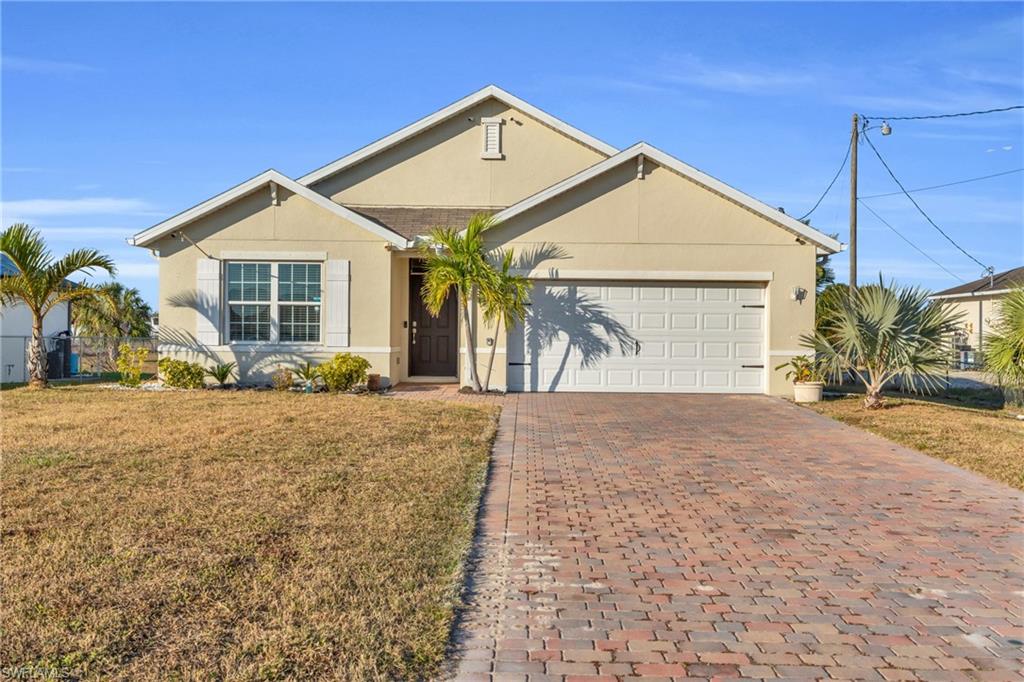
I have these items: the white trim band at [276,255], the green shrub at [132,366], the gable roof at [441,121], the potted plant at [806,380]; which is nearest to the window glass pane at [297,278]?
the white trim band at [276,255]

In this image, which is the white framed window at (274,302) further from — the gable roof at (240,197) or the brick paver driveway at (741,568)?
the brick paver driveway at (741,568)

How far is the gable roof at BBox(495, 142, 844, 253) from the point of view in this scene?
15.2 meters

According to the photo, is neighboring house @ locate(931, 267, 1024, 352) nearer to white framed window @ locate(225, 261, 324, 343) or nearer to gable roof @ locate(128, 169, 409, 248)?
gable roof @ locate(128, 169, 409, 248)

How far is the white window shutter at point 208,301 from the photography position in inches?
615

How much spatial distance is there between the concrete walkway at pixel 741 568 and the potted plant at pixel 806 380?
18.1ft

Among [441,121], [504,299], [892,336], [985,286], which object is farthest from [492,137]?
[985,286]

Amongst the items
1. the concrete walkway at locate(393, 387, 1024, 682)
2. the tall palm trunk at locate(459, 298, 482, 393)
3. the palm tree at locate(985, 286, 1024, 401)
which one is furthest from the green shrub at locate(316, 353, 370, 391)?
the palm tree at locate(985, 286, 1024, 401)

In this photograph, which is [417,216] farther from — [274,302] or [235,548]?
[235,548]

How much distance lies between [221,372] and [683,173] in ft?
31.9

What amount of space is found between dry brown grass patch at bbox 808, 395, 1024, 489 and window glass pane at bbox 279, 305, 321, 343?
9495 mm

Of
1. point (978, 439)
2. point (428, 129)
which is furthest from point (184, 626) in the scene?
point (428, 129)

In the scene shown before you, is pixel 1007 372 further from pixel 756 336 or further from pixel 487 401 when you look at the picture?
pixel 487 401

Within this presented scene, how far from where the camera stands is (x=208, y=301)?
1568 cm

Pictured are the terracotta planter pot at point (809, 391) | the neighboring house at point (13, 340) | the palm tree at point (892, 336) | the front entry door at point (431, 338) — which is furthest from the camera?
the neighboring house at point (13, 340)
